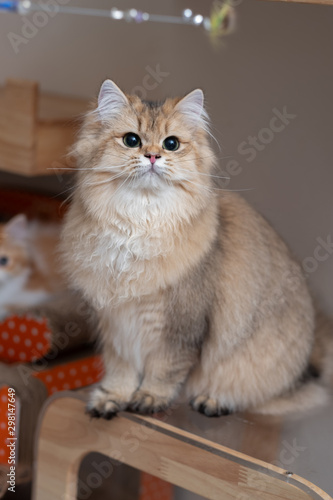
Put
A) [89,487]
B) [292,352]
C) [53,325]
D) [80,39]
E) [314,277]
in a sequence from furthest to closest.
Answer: [80,39], [89,487], [53,325], [314,277], [292,352]

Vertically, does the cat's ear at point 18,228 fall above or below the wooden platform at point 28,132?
below

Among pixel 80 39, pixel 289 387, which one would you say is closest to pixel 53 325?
pixel 289 387

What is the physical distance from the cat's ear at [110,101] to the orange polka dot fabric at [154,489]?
1270 mm

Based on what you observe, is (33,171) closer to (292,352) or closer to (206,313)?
(206,313)

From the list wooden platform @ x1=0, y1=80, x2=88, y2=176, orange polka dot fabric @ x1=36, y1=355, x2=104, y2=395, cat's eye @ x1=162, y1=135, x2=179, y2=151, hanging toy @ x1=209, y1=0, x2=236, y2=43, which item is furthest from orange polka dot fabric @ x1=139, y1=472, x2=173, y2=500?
hanging toy @ x1=209, y1=0, x2=236, y2=43

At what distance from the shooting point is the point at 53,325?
1.96 m

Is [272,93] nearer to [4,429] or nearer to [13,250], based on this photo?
[13,250]

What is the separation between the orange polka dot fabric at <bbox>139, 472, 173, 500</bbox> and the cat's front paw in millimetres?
731

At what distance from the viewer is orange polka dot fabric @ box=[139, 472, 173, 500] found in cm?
199

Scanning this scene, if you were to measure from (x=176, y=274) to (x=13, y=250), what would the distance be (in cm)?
118

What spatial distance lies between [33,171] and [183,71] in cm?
58

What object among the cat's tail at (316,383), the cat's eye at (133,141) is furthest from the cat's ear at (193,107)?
the cat's tail at (316,383)

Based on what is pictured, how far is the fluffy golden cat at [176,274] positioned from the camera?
1227 millimetres

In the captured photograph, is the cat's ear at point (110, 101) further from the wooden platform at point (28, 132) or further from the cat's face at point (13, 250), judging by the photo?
the cat's face at point (13, 250)
